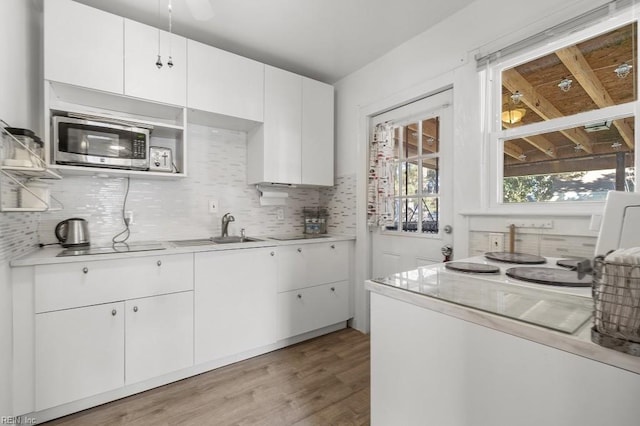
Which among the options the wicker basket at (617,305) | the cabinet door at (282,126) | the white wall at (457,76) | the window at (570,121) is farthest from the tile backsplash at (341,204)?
the wicker basket at (617,305)

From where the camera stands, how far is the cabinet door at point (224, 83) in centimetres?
219

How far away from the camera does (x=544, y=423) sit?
675mm

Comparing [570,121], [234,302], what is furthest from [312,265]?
[570,121]

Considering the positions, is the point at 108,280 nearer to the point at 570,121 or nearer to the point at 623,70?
the point at 570,121

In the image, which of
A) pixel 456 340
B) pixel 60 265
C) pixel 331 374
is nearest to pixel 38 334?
pixel 60 265

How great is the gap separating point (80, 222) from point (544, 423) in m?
2.56

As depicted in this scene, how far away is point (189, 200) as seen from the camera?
253cm

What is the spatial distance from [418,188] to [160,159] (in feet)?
6.89

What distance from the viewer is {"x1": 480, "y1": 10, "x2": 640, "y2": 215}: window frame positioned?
57.1 inches

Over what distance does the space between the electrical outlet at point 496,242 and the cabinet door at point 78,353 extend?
234 cm

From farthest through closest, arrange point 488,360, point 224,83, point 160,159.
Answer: point 224,83
point 160,159
point 488,360

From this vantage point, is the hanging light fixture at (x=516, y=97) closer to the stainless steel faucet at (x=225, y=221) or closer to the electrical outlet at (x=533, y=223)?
the electrical outlet at (x=533, y=223)

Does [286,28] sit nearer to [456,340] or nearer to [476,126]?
[476,126]

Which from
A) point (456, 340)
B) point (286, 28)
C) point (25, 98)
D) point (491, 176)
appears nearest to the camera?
point (456, 340)
